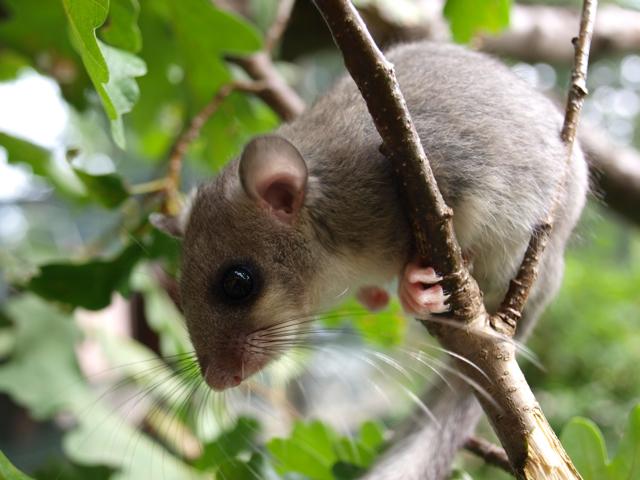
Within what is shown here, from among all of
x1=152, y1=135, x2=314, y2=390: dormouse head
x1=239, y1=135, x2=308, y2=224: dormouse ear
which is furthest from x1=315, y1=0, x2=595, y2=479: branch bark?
x1=152, y1=135, x2=314, y2=390: dormouse head

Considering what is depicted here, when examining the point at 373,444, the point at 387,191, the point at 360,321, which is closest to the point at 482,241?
the point at 387,191

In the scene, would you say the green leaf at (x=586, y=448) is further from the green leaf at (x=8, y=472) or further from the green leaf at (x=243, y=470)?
the green leaf at (x=8, y=472)

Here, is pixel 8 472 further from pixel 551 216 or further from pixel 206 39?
pixel 206 39

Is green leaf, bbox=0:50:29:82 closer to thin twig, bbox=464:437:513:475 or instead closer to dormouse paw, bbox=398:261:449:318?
dormouse paw, bbox=398:261:449:318

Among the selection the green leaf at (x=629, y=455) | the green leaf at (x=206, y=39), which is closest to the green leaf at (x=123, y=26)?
the green leaf at (x=206, y=39)

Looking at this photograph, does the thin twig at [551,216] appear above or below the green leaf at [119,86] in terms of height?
above

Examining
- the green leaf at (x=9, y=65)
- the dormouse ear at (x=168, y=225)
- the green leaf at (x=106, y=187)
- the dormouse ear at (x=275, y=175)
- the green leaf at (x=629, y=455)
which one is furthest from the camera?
the green leaf at (x=9, y=65)

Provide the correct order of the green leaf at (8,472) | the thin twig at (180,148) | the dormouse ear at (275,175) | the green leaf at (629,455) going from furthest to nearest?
the thin twig at (180,148) < the dormouse ear at (275,175) < the green leaf at (629,455) < the green leaf at (8,472)
